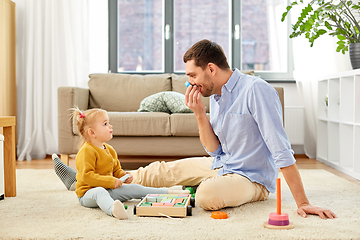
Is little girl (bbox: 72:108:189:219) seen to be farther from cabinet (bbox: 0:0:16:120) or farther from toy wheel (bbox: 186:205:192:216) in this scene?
cabinet (bbox: 0:0:16:120)

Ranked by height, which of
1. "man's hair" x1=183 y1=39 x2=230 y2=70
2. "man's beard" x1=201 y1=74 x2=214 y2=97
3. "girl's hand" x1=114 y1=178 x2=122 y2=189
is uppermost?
"man's hair" x1=183 y1=39 x2=230 y2=70

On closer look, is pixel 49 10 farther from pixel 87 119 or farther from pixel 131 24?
pixel 87 119

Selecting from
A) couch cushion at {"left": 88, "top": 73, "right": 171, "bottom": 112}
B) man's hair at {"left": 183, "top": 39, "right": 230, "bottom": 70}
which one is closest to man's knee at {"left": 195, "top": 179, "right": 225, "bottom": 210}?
man's hair at {"left": 183, "top": 39, "right": 230, "bottom": 70}

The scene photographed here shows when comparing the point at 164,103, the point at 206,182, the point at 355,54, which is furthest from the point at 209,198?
the point at 355,54

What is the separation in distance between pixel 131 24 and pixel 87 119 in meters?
2.47

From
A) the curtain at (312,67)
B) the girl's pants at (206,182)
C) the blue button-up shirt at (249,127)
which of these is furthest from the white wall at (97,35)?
the blue button-up shirt at (249,127)

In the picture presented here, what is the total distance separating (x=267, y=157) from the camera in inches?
59.7

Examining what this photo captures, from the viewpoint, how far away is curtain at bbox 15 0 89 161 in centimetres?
354

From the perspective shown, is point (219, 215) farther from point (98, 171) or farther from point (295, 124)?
point (295, 124)

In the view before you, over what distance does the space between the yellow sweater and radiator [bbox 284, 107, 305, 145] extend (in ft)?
7.74

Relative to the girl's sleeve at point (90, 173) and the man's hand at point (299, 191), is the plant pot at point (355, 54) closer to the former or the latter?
the man's hand at point (299, 191)

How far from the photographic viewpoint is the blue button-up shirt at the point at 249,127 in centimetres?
137

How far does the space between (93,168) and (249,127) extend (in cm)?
68

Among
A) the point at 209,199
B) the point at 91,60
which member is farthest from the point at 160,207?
the point at 91,60
